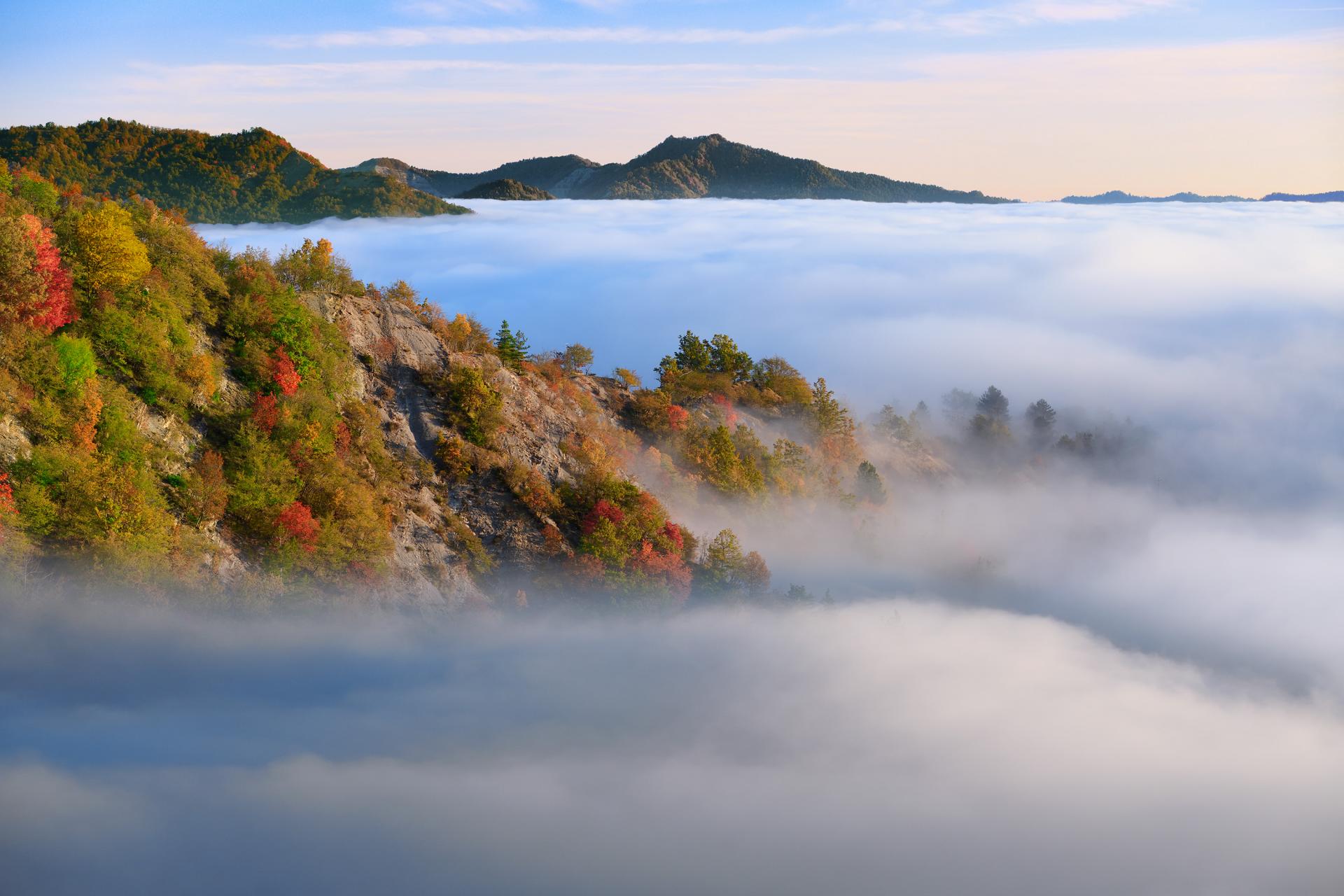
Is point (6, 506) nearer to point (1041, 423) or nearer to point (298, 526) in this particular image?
point (298, 526)

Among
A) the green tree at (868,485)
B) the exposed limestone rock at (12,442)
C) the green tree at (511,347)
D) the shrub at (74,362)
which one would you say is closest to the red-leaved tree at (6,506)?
the exposed limestone rock at (12,442)

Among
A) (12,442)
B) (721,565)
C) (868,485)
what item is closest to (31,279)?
(12,442)

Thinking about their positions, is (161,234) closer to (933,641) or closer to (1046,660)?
(933,641)

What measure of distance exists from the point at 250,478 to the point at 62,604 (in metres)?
11.2

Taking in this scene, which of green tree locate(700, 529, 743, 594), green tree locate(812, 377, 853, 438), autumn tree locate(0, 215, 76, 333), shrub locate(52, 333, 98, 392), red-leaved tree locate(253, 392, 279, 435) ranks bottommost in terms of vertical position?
green tree locate(700, 529, 743, 594)

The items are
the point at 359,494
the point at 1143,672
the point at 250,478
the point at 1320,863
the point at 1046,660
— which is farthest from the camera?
the point at 1143,672

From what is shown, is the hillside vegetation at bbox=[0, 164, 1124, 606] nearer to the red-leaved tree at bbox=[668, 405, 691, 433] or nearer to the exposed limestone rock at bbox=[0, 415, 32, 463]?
the exposed limestone rock at bbox=[0, 415, 32, 463]

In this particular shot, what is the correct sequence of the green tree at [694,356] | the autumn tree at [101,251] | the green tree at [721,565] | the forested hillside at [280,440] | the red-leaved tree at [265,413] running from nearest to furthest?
1. the forested hillside at [280,440]
2. the autumn tree at [101,251]
3. the red-leaved tree at [265,413]
4. the green tree at [721,565]
5. the green tree at [694,356]

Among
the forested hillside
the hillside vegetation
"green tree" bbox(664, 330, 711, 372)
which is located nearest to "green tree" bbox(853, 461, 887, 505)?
"green tree" bbox(664, 330, 711, 372)

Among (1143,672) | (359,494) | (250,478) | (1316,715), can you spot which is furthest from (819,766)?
(1316,715)

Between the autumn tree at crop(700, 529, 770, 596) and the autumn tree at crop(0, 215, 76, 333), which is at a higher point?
the autumn tree at crop(0, 215, 76, 333)

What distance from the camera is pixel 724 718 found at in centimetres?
6456

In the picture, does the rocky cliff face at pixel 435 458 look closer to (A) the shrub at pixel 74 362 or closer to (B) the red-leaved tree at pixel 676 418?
(B) the red-leaved tree at pixel 676 418

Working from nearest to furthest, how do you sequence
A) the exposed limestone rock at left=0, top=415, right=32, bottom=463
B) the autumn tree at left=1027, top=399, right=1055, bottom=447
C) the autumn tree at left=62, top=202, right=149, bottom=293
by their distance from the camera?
the exposed limestone rock at left=0, top=415, right=32, bottom=463, the autumn tree at left=62, top=202, right=149, bottom=293, the autumn tree at left=1027, top=399, right=1055, bottom=447
